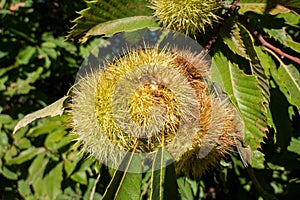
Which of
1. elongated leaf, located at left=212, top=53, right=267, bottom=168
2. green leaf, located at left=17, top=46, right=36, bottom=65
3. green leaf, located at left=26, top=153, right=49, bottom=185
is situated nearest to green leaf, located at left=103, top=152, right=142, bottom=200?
elongated leaf, located at left=212, top=53, right=267, bottom=168

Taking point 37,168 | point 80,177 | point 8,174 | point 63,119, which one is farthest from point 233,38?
point 8,174

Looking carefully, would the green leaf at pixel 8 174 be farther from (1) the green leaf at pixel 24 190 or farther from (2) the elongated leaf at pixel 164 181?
(2) the elongated leaf at pixel 164 181

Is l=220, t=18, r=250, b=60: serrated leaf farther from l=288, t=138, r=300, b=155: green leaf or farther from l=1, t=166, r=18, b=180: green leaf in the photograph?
l=1, t=166, r=18, b=180: green leaf

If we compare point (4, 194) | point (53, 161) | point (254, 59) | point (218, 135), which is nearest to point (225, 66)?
point (254, 59)

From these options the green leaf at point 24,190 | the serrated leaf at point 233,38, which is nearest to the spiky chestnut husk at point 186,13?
the serrated leaf at point 233,38

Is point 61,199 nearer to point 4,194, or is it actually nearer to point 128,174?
point 4,194

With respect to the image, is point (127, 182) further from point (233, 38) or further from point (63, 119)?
point (63, 119)
